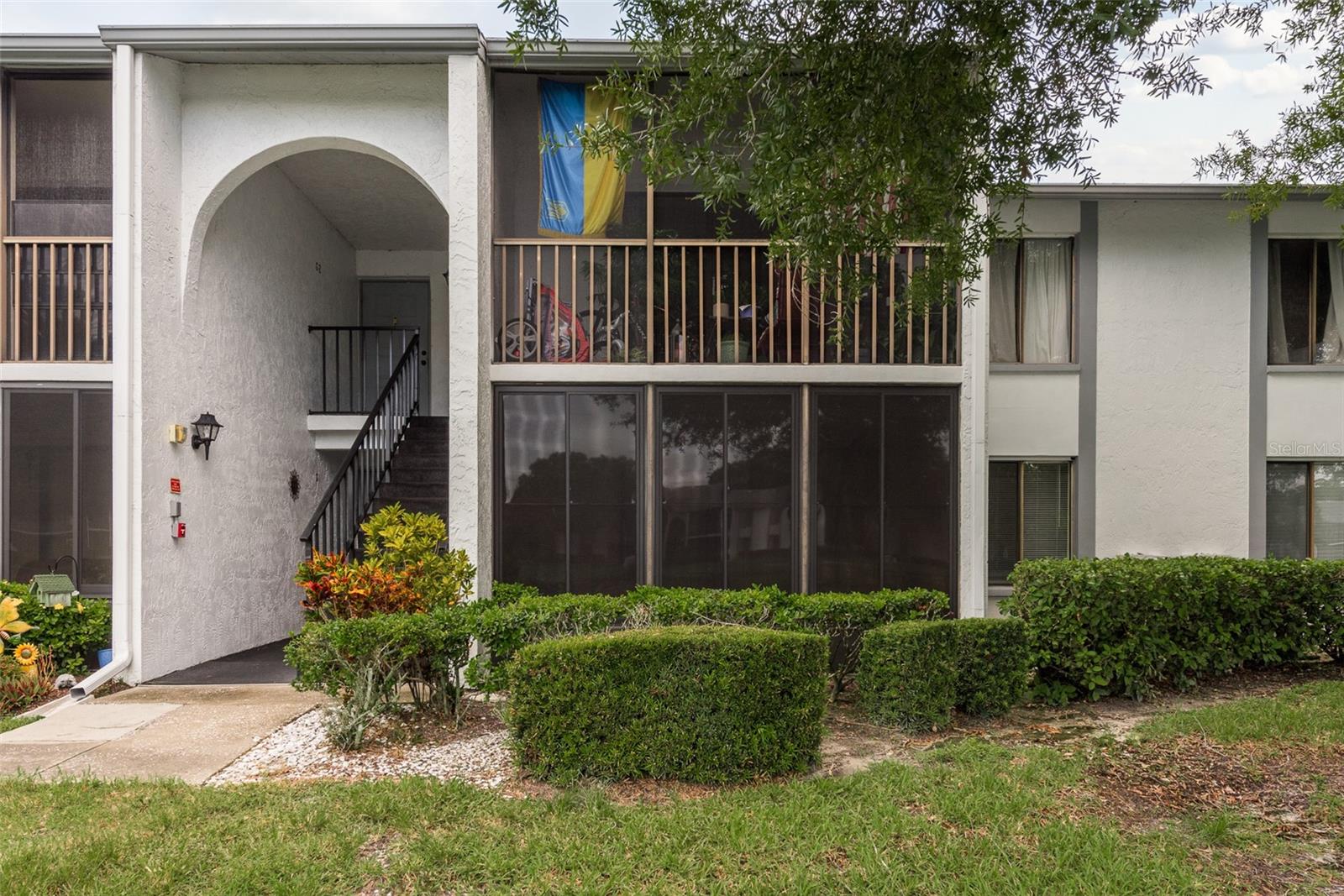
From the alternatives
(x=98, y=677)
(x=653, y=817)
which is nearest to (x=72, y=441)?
(x=98, y=677)

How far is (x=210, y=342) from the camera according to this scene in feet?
26.6

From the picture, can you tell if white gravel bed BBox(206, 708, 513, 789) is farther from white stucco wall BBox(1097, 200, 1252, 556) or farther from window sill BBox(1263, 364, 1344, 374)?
window sill BBox(1263, 364, 1344, 374)

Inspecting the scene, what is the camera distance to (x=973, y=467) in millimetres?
7609

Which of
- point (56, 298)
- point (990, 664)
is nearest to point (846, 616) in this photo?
point (990, 664)

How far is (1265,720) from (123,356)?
31.6 ft

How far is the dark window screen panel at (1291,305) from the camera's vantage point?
30.6 feet

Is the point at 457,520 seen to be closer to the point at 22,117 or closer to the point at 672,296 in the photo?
the point at 672,296

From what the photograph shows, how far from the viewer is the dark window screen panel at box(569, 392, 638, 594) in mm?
7477

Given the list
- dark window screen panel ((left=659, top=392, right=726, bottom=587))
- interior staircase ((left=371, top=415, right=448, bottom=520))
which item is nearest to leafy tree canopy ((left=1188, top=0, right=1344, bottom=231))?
dark window screen panel ((left=659, top=392, right=726, bottom=587))

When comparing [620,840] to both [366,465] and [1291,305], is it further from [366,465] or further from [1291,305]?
[1291,305]

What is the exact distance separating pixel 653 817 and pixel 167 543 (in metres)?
5.88

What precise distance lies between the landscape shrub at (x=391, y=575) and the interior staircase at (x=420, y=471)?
2.67 m

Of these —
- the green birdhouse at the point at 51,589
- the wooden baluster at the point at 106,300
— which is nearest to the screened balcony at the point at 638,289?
the wooden baluster at the point at 106,300

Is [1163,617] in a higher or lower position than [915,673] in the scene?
higher
